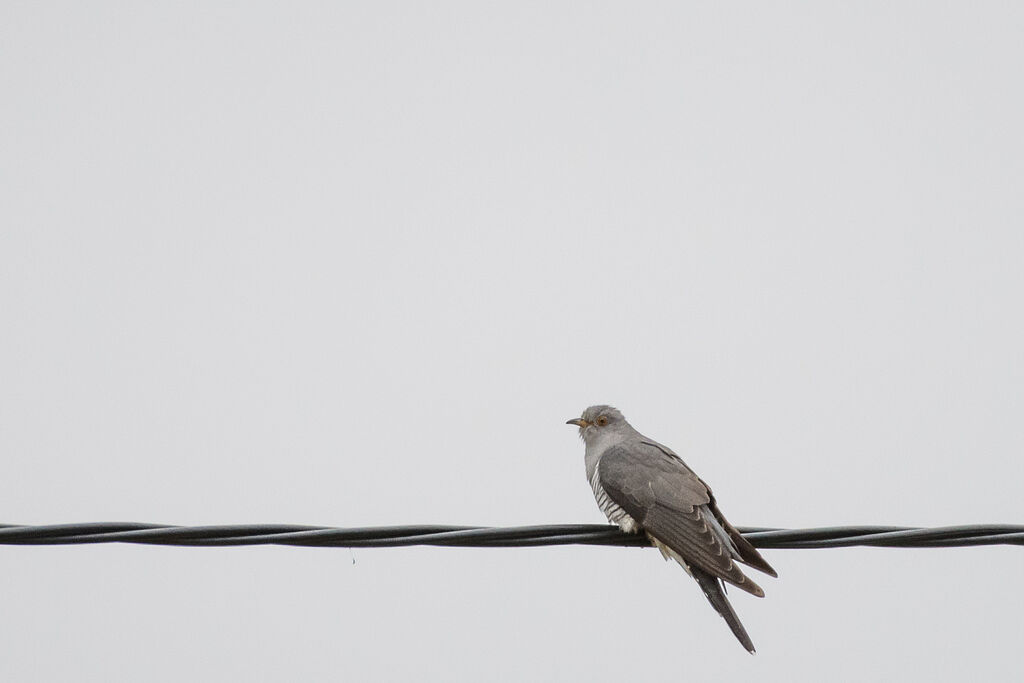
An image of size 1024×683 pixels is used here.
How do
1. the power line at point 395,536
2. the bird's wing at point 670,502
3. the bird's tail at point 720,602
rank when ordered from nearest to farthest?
the power line at point 395,536, the bird's tail at point 720,602, the bird's wing at point 670,502

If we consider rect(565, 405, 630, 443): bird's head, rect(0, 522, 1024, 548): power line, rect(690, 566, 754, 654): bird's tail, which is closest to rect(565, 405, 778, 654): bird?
rect(690, 566, 754, 654): bird's tail

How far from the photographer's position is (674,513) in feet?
17.6

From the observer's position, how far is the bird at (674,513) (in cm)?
473

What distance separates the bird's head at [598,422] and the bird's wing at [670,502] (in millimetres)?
822

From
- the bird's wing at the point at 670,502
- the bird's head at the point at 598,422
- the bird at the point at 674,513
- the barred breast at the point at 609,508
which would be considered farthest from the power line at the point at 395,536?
the bird's head at the point at 598,422

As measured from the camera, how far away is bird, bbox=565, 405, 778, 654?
4.73 m

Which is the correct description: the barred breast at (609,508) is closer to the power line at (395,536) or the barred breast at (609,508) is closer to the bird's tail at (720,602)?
the bird's tail at (720,602)

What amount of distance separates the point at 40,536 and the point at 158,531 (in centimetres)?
36

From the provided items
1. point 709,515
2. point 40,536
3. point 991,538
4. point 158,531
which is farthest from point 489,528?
point 709,515

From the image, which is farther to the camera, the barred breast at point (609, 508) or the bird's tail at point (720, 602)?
the barred breast at point (609, 508)

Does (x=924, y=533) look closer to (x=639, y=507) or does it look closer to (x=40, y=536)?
(x=639, y=507)

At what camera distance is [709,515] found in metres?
5.28

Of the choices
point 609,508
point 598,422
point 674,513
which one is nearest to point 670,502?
point 674,513

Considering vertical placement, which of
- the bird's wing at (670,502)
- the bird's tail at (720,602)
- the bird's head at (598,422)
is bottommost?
the bird's tail at (720,602)
